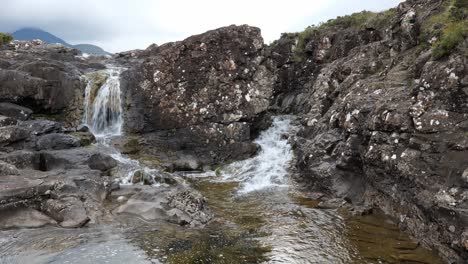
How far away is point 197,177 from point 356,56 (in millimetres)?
13946

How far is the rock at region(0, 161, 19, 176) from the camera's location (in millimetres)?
18828

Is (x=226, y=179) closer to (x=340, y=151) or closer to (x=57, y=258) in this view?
(x=340, y=151)

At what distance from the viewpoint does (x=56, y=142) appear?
24.2 metres

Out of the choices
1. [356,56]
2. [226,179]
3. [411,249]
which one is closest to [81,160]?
[226,179]

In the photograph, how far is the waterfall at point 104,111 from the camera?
3111cm

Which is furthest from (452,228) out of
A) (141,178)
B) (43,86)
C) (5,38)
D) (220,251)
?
(5,38)

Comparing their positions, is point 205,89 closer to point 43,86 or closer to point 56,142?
point 56,142

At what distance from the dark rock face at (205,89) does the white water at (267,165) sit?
6.79ft

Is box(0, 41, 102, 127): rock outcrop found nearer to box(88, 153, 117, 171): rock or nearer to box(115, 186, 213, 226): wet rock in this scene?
box(88, 153, 117, 171): rock

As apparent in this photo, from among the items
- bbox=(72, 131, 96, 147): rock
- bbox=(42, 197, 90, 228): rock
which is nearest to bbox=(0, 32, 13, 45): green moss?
bbox=(72, 131, 96, 147): rock

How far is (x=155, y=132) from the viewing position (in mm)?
30578

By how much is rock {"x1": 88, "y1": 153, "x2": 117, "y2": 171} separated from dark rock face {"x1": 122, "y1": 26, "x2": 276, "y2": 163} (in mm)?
7489

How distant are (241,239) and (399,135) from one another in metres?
8.18

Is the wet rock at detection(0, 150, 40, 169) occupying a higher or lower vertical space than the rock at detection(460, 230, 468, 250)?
lower
